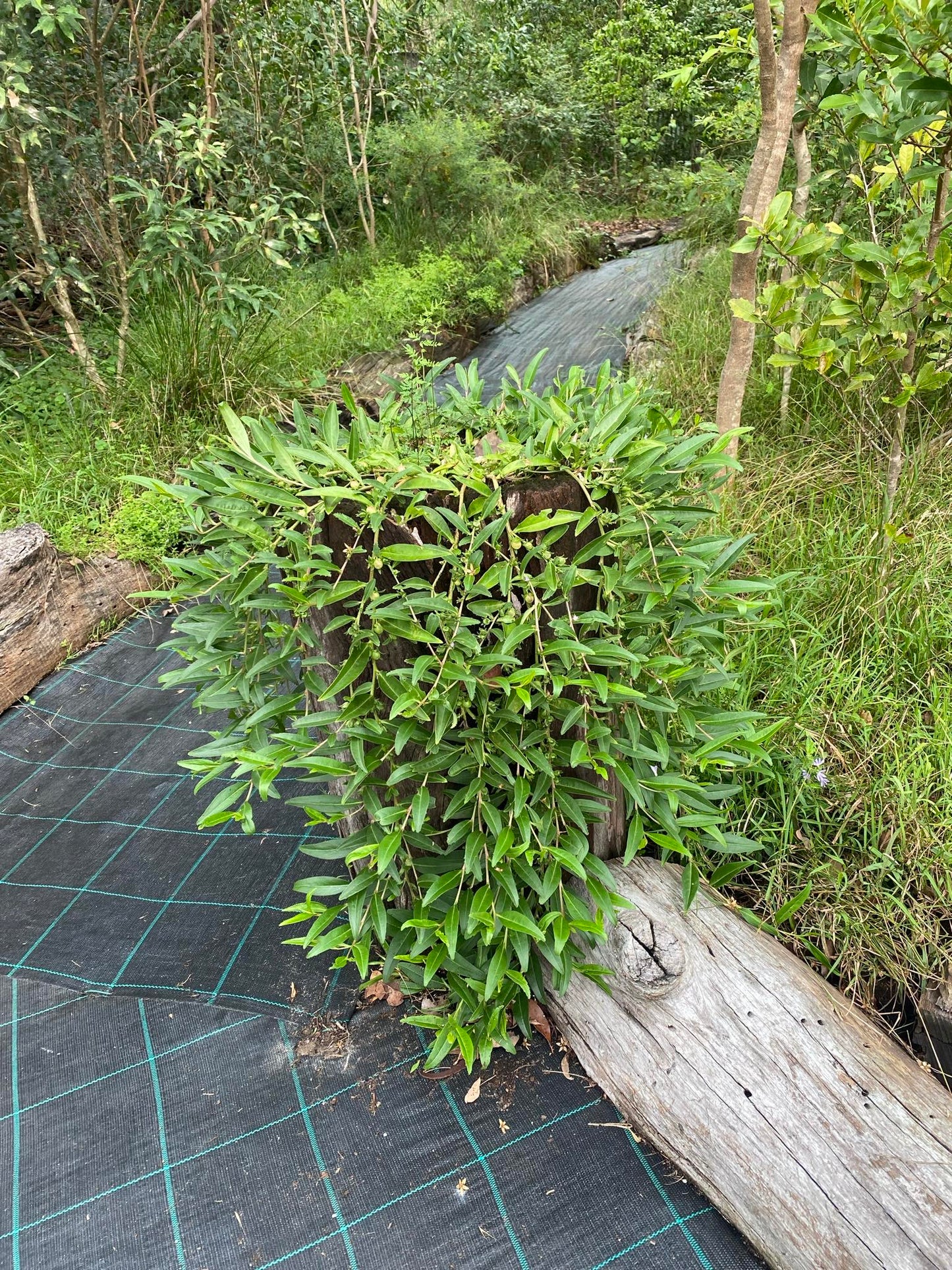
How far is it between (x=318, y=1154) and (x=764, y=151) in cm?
293

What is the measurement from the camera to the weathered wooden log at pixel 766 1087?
1378mm

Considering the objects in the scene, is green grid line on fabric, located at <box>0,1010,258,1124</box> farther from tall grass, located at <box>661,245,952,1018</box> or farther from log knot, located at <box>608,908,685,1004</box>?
tall grass, located at <box>661,245,952,1018</box>

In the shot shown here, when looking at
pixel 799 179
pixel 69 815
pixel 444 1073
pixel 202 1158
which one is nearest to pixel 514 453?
pixel 444 1073

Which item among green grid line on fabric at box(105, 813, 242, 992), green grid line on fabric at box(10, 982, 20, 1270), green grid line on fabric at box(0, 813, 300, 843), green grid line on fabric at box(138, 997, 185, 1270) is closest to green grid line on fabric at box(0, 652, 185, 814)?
green grid line on fabric at box(0, 813, 300, 843)

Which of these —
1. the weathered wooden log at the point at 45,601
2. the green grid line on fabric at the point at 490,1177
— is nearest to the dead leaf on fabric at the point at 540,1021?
the green grid line on fabric at the point at 490,1177

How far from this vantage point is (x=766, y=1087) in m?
1.53

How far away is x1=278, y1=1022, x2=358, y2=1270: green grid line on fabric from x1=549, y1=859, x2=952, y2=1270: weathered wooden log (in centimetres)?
58

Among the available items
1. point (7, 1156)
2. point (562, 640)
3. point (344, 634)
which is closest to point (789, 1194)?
point (562, 640)

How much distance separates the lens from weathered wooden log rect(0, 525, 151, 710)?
127 inches

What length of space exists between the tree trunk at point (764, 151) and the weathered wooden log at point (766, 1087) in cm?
127

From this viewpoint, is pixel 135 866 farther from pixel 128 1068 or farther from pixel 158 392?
pixel 158 392

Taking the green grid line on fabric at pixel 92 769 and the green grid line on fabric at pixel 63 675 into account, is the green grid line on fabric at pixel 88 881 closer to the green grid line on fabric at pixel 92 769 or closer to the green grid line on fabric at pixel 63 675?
the green grid line on fabric at pixel 92 769

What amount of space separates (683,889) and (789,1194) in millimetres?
555

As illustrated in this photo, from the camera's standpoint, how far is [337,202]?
764cm
